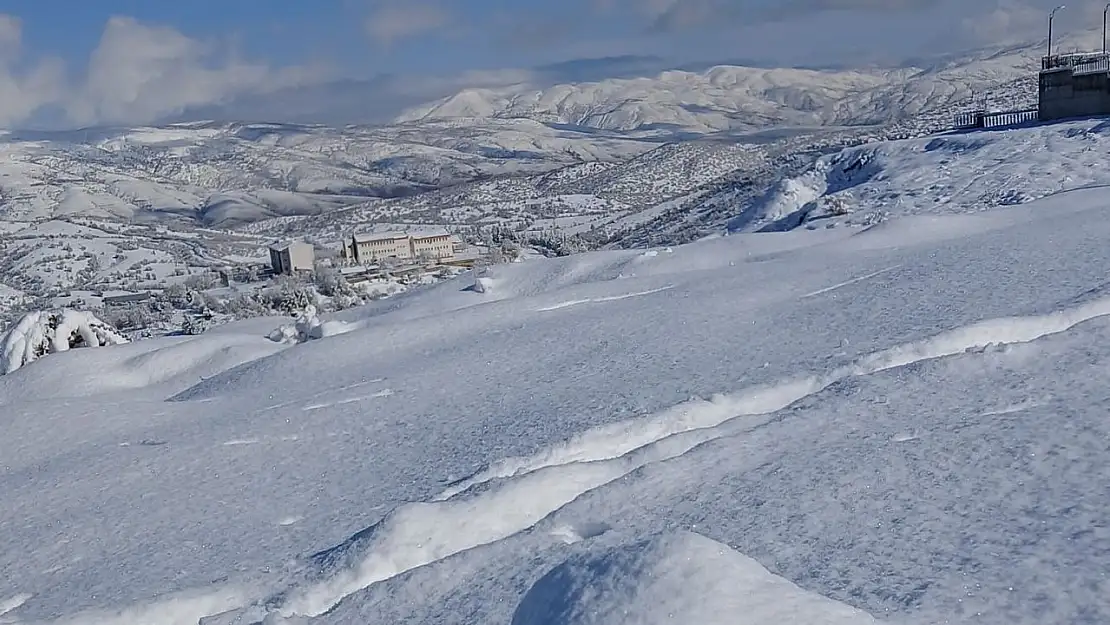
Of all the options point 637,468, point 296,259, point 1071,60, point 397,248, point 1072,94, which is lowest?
point 397,248

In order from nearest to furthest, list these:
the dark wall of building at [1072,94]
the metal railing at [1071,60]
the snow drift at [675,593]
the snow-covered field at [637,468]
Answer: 1. the snow drift at [675,593]
2. the snow-covered field at [637,468]
3. the dark wall of building at [1072,94]
4. the metal railing at [1071,60]

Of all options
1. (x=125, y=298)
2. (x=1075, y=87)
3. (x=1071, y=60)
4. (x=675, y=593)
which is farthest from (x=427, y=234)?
(x=675, y=593)

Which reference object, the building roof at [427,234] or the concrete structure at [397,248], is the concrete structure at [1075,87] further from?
the building roof at [427,234]

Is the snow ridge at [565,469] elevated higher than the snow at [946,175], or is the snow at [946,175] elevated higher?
the snow at [946,175]

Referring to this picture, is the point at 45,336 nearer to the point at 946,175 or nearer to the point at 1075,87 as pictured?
the point at 946,175

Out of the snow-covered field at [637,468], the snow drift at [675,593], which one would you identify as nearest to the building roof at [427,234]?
the snow-covered field at [637,468]

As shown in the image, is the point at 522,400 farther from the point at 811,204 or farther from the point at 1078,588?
the point at 811,204

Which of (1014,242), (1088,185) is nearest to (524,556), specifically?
(1014,242)
